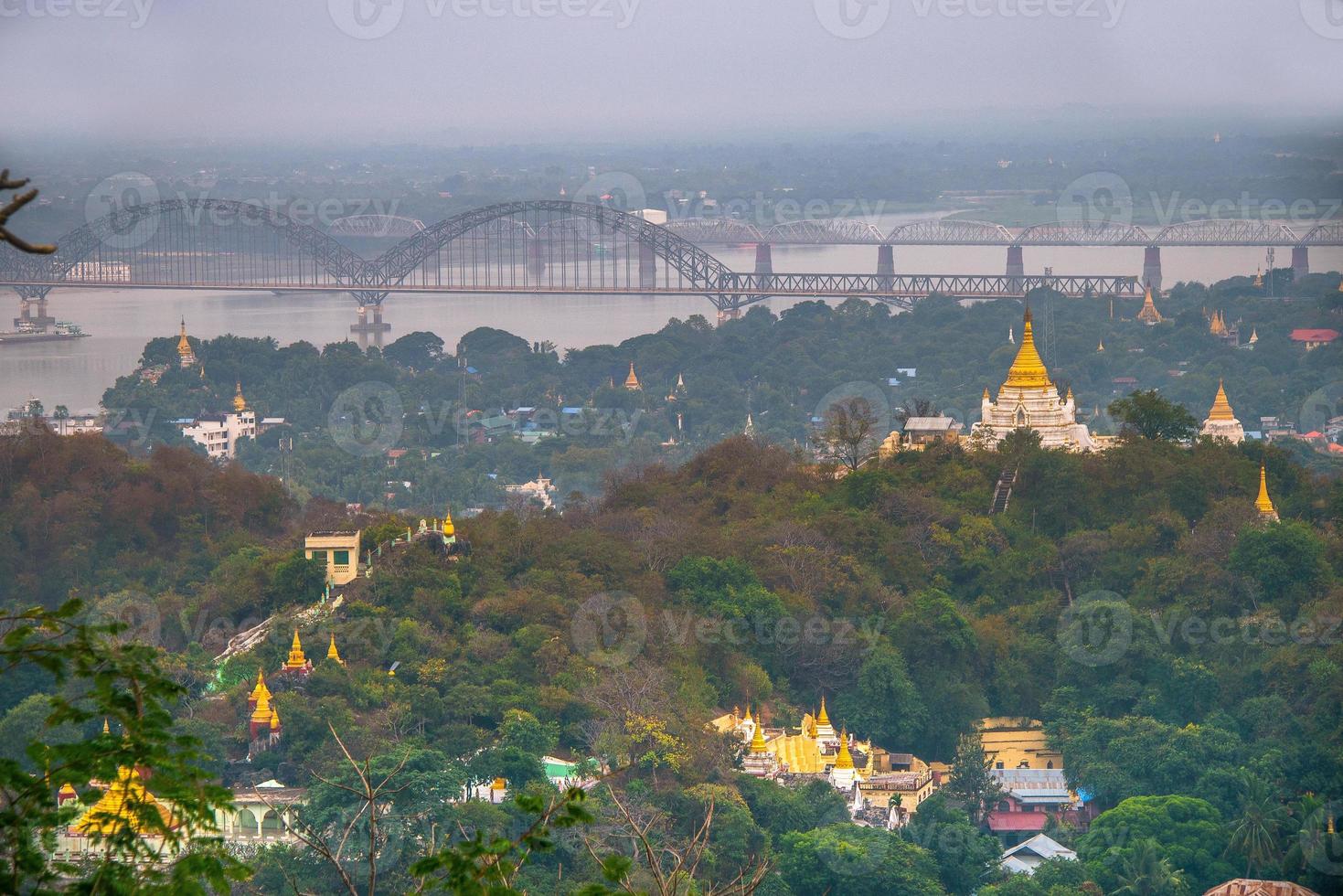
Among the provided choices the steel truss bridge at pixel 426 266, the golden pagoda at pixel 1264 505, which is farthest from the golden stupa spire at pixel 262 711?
the steel truss bridge at pixel 426 266

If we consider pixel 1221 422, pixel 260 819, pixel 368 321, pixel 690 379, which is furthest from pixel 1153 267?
pixel 260 819

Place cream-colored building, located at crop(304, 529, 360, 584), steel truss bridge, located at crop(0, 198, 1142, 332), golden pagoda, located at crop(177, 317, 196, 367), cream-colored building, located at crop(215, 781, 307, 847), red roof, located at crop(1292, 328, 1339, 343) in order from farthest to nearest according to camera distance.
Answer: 1. steel truss bridge, located at crop(0, 198, 1142, 332)
2. red roof, located at crop(1292, 328, 1339, 343)
3. golden pagoda, located at crop(177, 317, 196, 367)
4. cream-colored building, located at crop(304, 529, 360, 584)
5. cream-colored building, located at crop(215, 781, 307, 847)

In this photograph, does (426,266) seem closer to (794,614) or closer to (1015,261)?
(1015,261)

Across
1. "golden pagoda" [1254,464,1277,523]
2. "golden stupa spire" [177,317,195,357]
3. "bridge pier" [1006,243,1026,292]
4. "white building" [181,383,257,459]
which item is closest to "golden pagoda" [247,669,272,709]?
"golden pagoda" [1254,464,1277,523]

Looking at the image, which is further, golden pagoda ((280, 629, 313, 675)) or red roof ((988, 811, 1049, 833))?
golden pagoda ((280, 629, 313, 675))

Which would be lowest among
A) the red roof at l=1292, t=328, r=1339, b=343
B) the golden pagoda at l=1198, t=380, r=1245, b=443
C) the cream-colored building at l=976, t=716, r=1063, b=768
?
the cream-colored building at l=976, t=716, r=1063, b=768

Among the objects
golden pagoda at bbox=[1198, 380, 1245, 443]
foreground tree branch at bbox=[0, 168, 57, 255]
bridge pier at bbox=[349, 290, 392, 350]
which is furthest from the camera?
bridge pier at bbox=[349, 290, 392, 350]

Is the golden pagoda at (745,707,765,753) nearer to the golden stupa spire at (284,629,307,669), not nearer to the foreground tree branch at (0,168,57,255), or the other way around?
the golden stupa spire at (284,629,307,669)
